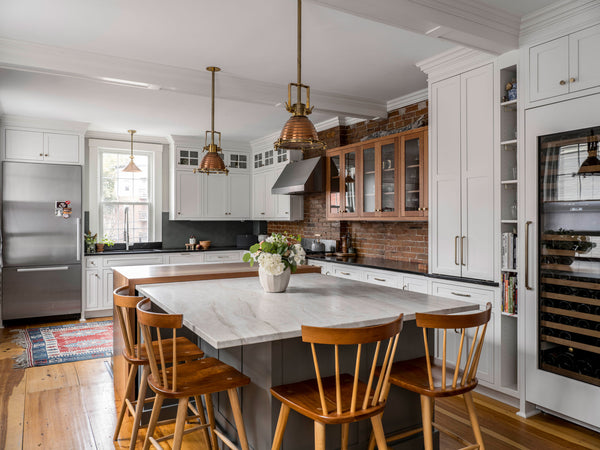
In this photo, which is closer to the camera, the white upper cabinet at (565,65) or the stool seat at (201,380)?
the stool seat at (201,380)

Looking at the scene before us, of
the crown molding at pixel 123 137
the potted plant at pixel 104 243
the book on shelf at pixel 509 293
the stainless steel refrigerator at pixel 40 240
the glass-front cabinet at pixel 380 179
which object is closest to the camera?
the book on shelf at pixel 509 293

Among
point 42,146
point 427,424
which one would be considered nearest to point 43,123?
point 42,146

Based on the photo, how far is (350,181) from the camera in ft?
16.5

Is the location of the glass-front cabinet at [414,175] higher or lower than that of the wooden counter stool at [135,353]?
higher

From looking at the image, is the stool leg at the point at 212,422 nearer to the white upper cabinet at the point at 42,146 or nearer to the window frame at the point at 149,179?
the white upper cabinet at the point at 42,146

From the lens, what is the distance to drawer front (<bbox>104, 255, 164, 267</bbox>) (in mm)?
6027

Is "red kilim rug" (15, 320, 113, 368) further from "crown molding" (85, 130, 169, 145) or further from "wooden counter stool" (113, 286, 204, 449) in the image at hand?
"crown molding" (85, 130, 169, 145)

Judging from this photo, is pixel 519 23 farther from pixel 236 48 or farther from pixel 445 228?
pixel 236 48

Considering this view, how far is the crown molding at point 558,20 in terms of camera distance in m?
2.55

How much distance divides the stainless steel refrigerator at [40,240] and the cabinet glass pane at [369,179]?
3.80 meters

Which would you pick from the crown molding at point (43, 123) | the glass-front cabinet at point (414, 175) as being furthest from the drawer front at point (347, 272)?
the crown molding at point (43, 123)

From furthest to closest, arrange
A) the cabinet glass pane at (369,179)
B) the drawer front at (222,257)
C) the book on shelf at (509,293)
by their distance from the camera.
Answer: the drawer front at (222,257), the cabinet glass pane at (369,179), the book on shelf at (509,293)

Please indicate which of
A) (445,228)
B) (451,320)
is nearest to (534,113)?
(445,228)

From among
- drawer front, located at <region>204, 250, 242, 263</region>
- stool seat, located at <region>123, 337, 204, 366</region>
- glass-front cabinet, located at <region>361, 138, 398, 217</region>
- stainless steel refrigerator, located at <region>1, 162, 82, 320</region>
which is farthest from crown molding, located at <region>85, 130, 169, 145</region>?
stool seat, located at <region>123, 337, 204, 366</region>
